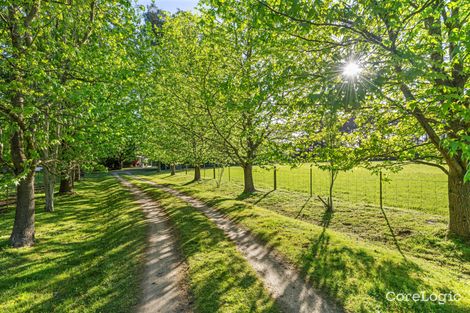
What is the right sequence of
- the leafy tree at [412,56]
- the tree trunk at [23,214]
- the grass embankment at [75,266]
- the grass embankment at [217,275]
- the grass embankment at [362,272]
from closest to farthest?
1. the leafy tree at [412,56]
2. the grass embankment at [362,272]
3. the grass embankment at [217,275]
4. the grass embankment at [75,266]
5. the tree trunk at [23,214]

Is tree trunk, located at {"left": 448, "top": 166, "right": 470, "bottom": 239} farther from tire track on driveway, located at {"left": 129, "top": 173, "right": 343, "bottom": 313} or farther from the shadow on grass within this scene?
the shadow on grass

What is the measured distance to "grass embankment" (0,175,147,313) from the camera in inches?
229

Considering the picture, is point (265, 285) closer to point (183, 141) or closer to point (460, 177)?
point (460, 177)

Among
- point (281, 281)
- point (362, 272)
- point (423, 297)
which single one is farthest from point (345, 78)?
point (281, 281)

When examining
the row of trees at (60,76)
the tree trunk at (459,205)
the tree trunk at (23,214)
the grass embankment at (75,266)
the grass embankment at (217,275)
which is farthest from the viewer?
the tree trunk at (23,214)

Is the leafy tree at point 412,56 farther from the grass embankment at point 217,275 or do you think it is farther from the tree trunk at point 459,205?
the grass embankment at point 217,275

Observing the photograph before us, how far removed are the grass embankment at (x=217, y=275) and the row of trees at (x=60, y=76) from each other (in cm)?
530

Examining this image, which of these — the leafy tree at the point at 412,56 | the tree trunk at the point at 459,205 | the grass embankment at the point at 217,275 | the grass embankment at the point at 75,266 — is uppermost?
the leafy tree at the point at 412,56

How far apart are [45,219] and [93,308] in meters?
11.3

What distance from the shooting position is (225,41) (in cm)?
1246

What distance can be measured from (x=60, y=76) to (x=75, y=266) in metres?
7.00

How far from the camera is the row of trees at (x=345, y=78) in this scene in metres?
5.46

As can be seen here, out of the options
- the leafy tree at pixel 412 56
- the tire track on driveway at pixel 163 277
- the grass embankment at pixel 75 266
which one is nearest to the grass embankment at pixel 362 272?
the leafy tree at pixel 412 56

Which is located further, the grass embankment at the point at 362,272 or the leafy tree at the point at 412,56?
the grass embankment at the point at 362,272
